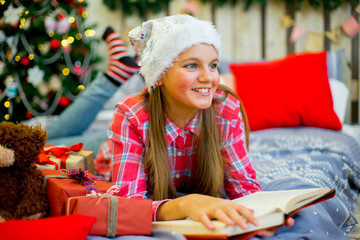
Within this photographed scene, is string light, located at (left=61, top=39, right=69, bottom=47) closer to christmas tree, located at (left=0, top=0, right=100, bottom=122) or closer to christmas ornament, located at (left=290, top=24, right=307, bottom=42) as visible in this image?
christmas tree, located at (left=0, top=0, right=100, bottom=122)

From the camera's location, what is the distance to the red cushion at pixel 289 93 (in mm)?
2098

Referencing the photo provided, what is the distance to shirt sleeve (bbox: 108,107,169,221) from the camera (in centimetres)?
104

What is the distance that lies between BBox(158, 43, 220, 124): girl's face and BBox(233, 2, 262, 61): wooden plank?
191 centimetres

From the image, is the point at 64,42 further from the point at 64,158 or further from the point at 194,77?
the point at 194,77

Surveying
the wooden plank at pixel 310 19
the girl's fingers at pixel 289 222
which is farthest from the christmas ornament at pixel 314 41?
the girl's fingers at pixel 289 222

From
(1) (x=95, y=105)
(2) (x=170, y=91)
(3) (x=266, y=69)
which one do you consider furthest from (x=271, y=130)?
(2) (x=170, y=91)

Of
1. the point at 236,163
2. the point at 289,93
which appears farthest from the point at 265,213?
the point at 289,93

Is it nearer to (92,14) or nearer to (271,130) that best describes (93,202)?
(271,130)

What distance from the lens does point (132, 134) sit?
1.12 metres

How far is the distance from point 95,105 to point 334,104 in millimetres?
1291

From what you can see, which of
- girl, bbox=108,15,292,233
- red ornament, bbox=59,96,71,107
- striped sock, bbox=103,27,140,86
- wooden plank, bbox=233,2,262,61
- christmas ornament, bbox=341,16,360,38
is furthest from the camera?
wooden plank, bbox=233,2,262,61

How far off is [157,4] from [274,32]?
2.90ft

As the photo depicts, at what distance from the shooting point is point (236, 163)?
117cm

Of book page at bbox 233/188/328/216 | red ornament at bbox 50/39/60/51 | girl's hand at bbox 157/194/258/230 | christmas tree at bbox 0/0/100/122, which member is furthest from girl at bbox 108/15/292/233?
red ornament at bbox 50/39/60/51
